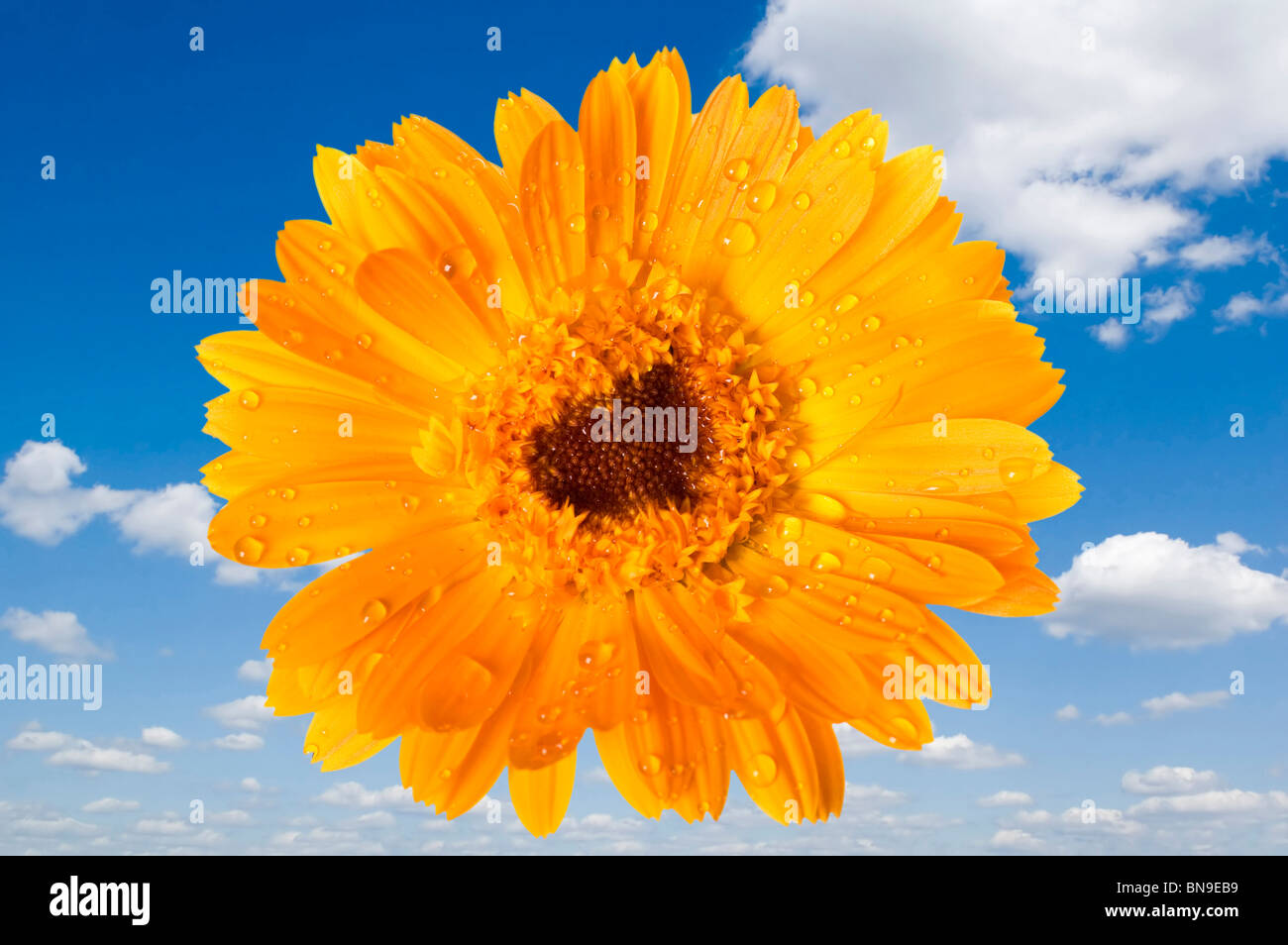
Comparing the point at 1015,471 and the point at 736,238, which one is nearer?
the point at 1015,471

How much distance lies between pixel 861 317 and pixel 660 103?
2.85 feet

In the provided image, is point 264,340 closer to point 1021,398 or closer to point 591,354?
point 591,354

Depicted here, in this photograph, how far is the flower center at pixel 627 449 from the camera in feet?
10.8

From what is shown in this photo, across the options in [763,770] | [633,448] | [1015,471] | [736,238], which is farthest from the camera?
[633,448]

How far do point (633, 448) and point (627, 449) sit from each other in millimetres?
20

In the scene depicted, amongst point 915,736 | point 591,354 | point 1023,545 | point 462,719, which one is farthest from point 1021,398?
point 462,719

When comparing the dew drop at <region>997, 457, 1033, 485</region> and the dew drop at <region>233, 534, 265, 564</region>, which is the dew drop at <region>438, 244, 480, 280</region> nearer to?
the dew drop at <region>233, 534, 265, 564</region>

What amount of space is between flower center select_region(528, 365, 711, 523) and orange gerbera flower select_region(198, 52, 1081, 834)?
10 millimetres

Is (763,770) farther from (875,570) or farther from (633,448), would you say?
(633,448)

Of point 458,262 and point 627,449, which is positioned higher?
point 458,262

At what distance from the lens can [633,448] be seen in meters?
3.37

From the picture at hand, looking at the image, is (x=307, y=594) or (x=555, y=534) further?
(x=555, y=534)

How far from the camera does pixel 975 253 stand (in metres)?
2.92

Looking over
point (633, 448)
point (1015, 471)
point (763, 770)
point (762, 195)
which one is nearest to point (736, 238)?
point (762, 195)
